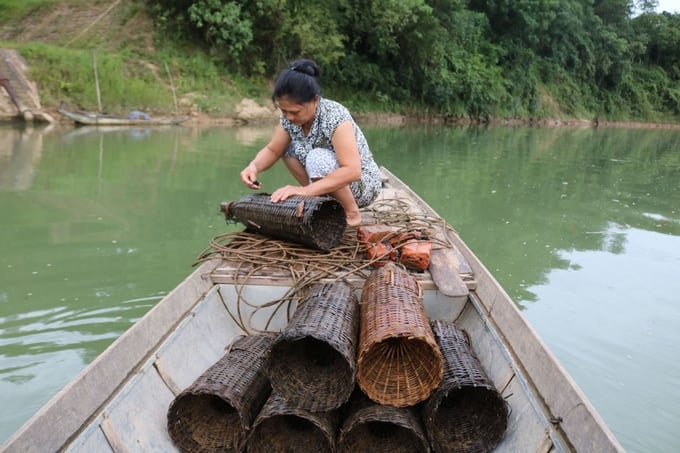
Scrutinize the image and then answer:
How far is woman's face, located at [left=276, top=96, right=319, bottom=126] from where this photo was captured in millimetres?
2361

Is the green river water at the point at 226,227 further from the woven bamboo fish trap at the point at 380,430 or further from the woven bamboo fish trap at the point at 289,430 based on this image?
→ the woven bamboo fish trap at the point at 380,430

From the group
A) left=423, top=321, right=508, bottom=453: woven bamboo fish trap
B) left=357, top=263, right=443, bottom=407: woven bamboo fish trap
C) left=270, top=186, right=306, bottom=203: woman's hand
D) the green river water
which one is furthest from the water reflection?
left=423, top=321, right=508, bottom=453: woven bamboo fish trap

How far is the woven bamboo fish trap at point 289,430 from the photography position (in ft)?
5.24

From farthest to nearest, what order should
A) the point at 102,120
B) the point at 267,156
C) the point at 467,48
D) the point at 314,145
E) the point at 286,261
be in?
1. the point at 467,48
2. the point at 102,120
3. the point at 267,156
4. the point at 314,145
5. the point at 286,261

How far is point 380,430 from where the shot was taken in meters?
1.70

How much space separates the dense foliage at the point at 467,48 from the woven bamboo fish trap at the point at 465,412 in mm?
16378

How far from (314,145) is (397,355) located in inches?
59.8

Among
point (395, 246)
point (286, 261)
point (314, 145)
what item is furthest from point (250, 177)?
point (395, 246)

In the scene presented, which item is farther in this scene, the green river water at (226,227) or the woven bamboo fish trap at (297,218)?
A: the green river water at (226,227)

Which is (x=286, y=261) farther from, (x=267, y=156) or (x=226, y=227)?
(x=226, y=227)

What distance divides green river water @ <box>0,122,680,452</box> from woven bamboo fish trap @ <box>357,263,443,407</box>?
1440 millimetres

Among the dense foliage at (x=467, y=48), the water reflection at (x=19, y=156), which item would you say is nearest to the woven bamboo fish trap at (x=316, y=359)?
the water reflection at (x=19, y=156)

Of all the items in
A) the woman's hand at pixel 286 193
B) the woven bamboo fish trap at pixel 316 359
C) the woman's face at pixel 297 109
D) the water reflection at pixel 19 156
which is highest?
the woman's face at pixel 297 109

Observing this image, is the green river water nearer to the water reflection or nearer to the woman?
the water reflection
